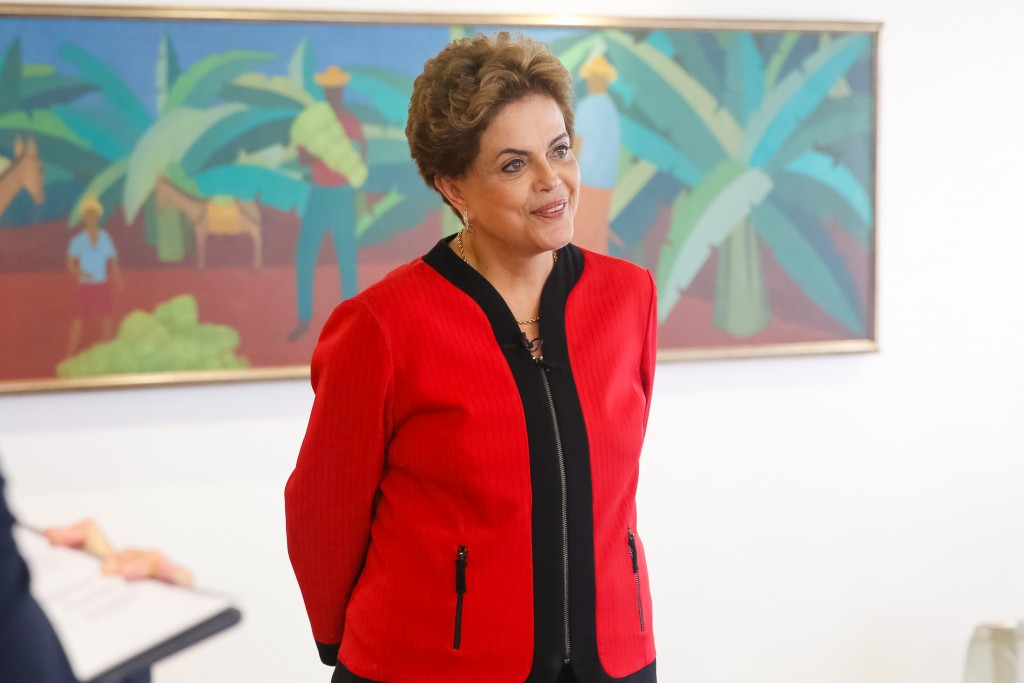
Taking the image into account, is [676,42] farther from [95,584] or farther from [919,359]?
[95,584]

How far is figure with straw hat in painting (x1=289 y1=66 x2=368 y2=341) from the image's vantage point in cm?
258

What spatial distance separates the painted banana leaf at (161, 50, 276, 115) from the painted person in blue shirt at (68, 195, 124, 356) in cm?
29

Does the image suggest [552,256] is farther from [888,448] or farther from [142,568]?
[888,448]

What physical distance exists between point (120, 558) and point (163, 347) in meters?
1.65

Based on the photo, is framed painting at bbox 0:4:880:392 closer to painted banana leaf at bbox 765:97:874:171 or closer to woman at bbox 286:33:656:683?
painted banana leaf at bbox 765:97:874:171

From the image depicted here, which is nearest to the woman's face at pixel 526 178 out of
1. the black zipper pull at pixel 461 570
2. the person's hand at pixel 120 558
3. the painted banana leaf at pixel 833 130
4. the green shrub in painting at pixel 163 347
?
the black zipper pull at pixel 461 570

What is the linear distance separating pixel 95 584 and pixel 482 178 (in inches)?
32.9

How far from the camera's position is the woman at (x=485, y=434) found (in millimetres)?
1542

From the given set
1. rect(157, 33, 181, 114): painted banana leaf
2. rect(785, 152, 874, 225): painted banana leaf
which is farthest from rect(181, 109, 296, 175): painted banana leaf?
rect(785, 152, 874, 225): painted banana leaf

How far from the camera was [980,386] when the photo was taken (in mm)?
3057

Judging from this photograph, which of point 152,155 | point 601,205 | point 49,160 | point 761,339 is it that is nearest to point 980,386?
point 761,339

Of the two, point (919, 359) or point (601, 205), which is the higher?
point (601, 205)

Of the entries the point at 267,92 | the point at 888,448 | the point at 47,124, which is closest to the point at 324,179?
the point at 267,92

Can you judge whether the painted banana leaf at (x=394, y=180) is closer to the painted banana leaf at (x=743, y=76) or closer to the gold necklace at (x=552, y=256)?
the painted banana leaf at (x=743, y=76)
